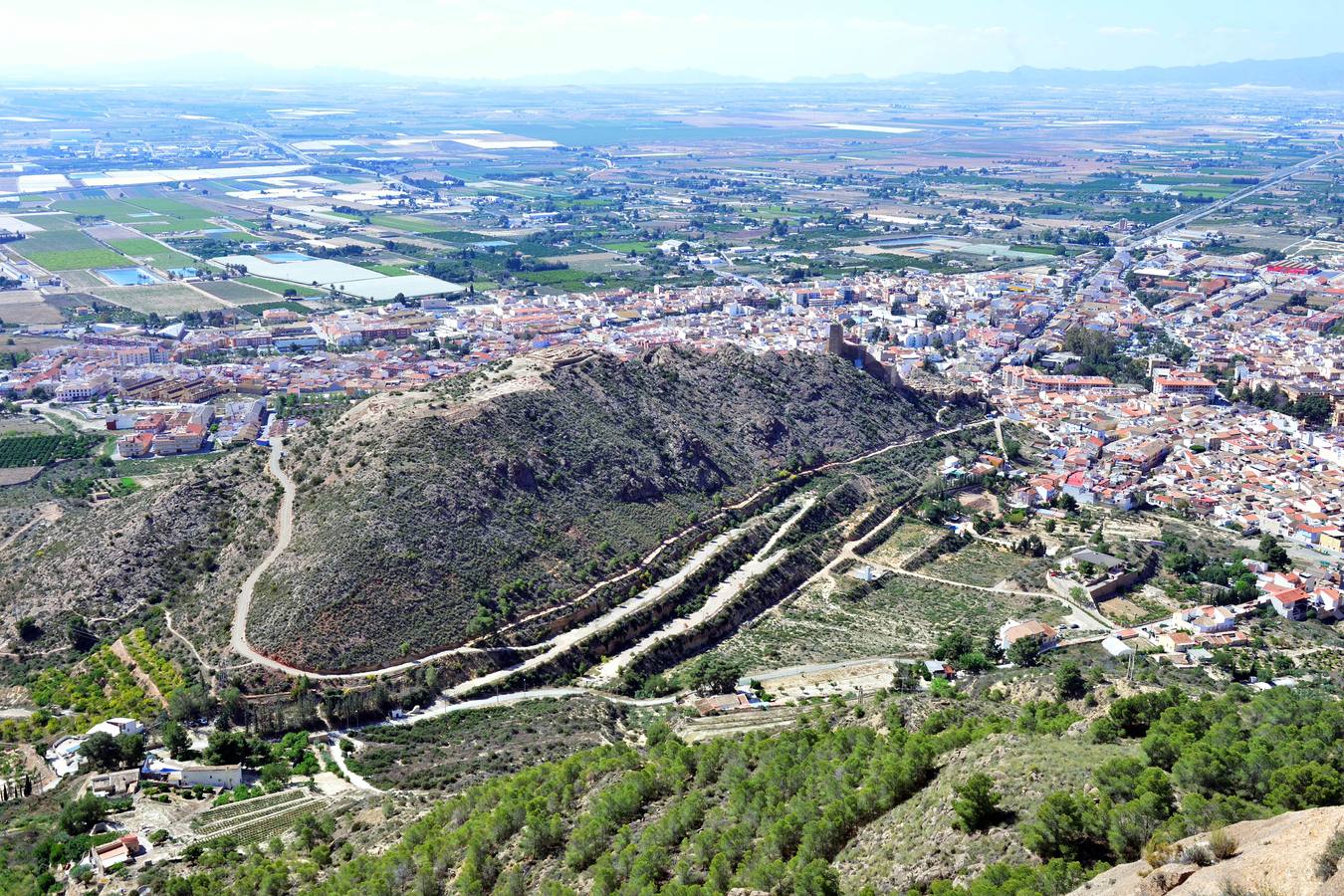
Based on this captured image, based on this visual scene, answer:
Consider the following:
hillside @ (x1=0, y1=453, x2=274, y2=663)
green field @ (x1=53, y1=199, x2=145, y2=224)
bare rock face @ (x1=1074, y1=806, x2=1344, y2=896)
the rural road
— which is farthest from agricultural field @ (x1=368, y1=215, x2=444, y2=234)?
bare rock face @ (x1=1074, y1=806, x2=1344, y2=896)

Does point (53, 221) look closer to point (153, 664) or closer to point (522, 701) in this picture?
point (153, 664)

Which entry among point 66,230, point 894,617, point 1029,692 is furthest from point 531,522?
point 66,230

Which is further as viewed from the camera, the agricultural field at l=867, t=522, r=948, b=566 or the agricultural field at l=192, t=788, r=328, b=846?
the agricultural field at l=867, t=522, r=948, b=566

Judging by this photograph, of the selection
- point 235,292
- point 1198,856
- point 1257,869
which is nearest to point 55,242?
point 235,292

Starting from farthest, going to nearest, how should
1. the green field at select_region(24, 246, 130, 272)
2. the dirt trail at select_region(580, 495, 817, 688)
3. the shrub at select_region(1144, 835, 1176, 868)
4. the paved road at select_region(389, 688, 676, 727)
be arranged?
1. the green field at select_region(24, 246, 130, 272)
2. the dirt trail at select_region(580, 495, 817, 688)
3. the paved road at select_region(389, 688, 676, 727)
4. the shrub at select_region(1144, 835, 1176, 868)

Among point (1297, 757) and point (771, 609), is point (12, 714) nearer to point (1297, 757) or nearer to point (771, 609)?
point (771, 609)

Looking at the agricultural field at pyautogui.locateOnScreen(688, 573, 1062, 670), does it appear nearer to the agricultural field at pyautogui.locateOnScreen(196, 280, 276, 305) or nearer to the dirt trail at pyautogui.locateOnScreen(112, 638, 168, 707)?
the dirt trail at pyautogui.locateOnScreen(112, 638, 168, 707)

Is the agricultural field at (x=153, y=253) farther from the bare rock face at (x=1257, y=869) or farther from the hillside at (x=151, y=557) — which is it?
the bare rock face at (x=1257, y=869)
